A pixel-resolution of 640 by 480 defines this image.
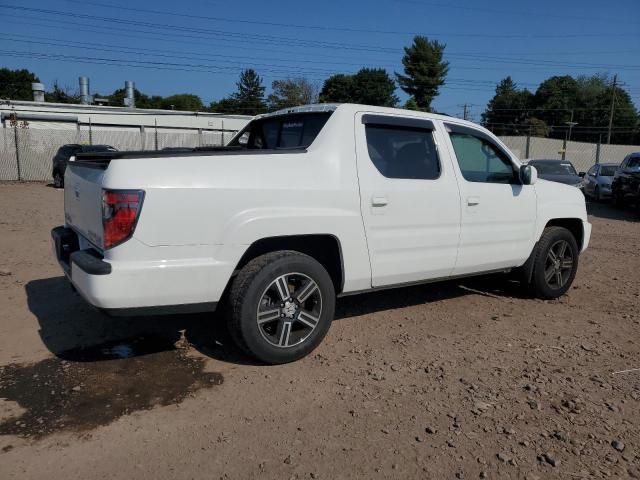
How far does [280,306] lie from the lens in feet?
12.4

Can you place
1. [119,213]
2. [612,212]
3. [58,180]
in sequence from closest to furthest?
[119,213] < [612,212] < [58,180]

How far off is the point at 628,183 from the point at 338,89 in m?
79.6

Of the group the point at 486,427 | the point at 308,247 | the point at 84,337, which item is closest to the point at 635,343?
the point at 486,427

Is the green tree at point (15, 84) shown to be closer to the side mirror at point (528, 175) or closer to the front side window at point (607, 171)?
the front side window at point (607, 171)

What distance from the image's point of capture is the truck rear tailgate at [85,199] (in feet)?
11.1

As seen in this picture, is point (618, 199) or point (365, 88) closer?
point (618, 199)

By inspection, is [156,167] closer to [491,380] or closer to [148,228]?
[148,228]

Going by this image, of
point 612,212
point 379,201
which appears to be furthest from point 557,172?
point 379,201

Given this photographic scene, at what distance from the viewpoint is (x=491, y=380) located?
3713 mm

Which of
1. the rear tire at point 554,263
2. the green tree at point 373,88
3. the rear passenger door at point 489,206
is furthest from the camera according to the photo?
the green tree at point 373,88

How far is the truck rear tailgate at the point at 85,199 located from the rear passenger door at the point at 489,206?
297 centimetres

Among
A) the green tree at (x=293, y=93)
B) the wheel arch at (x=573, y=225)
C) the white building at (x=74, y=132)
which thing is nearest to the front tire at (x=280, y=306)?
the wheel arch at (x=573, y=225)

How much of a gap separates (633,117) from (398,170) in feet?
287

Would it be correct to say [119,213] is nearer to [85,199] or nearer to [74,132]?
[85,199]
